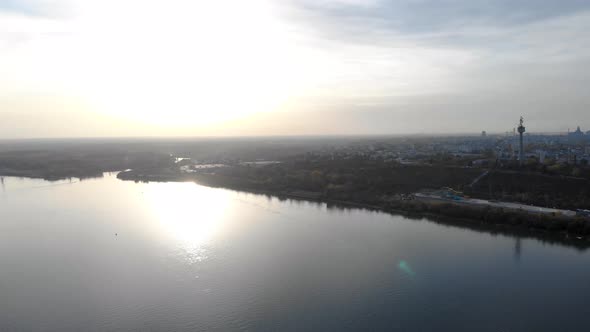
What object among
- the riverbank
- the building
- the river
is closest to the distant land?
the riverbank

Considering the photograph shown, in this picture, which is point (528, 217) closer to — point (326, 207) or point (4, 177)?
point (326, 207)

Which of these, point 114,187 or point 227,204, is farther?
point 114,187

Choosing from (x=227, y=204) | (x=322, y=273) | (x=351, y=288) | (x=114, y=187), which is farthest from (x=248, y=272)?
(x=114, y=187)

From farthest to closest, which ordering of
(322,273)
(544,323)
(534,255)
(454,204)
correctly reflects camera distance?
(454,204) → (534,255) → (322,273) → (544,323)

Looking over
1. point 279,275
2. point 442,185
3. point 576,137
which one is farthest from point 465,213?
point 576,137

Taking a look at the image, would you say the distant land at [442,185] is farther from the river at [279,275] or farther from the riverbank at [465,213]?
the river at [279,275]

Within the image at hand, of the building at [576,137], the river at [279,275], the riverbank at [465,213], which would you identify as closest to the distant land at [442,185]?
the riverbank at [465,213]

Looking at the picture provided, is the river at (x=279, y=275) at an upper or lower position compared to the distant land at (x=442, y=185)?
lower

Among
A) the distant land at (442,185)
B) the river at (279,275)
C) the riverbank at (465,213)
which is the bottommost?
the river at (279,275)

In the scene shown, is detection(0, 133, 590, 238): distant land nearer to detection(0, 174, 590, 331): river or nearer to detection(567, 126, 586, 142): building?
detection(0, 174, 590, 331): river
